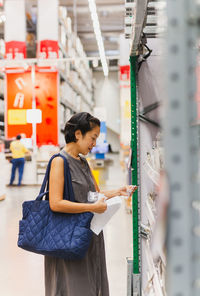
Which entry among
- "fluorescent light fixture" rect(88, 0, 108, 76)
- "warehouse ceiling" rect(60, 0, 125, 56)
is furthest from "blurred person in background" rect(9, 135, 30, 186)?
"warehouse ceiling" rect(60, 0, 125, 56)

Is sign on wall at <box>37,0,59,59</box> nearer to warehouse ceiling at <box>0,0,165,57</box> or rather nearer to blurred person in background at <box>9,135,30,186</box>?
warehouse ceiling at <box>0,0,165,57</box>

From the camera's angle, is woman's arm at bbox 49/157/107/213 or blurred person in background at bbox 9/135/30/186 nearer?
woman's arm at bbox 49/157/107/213

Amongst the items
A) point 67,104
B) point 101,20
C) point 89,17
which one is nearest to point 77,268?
point 67,104

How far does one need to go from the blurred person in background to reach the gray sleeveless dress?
8520 mm

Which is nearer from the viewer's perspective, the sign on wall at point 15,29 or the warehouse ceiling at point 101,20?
the sign on wall at point 15,29

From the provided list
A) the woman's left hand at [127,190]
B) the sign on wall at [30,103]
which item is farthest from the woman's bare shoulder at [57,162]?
the sign on wall at [30,103]

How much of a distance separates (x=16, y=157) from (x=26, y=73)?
3.03m

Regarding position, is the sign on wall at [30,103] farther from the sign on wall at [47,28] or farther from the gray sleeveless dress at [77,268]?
the gray sleeveless dress at [77,268]

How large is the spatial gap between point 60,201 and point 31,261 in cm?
234

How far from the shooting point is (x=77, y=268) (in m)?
2.06

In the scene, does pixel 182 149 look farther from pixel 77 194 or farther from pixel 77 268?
pixel 77 268

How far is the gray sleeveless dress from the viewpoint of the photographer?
6.73 ft

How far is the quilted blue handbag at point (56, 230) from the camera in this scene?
1890 millimetres

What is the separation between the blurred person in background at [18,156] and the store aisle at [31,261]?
14.3 ft
